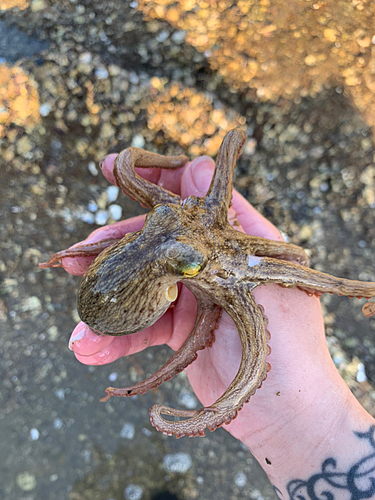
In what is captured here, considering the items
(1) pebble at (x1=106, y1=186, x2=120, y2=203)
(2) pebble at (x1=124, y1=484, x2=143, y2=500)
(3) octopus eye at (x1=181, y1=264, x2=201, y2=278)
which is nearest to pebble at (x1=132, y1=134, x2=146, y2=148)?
(1) pebble at (x1=106, y1=186, x2=120, y2=203)

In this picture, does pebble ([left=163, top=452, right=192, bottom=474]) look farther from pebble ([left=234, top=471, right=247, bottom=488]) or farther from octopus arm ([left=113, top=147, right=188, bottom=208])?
octopus arm ([left=113, top=147, right=188, bottom=208])

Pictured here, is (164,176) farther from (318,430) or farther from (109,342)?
(318,430)

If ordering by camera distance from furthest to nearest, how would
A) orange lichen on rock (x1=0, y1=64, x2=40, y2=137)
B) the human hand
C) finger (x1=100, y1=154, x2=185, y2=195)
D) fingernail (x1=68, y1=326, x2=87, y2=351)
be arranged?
orange lichen on rock (x1=0, y1=64, x2=40, y2=137), finger (x1=100, y1=154, x2=185, y2=195), fingernail (x1=68, y1=326, x2=87, y2=351), the human hand

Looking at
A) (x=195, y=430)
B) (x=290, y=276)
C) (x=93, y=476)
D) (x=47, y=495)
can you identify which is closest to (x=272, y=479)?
(x=195, y=430)

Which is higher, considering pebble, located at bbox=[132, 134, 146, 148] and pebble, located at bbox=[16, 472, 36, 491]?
pebble, located at bbox=[132, 134, 146, 148]

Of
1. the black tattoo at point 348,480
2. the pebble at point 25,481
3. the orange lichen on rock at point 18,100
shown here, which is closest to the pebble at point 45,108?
the orange lichen on rock at point 18,100

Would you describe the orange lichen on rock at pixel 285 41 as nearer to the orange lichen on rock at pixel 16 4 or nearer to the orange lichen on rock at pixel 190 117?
the orange lichen on rock at pixel 190 117

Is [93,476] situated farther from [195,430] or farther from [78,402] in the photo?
[195,430]
